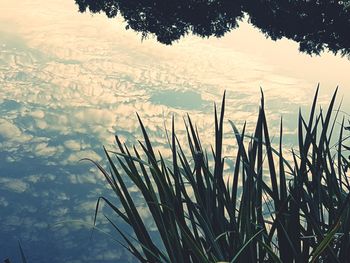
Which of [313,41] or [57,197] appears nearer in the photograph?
[313,41]

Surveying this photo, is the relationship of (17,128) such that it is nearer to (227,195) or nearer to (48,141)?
(48,141)

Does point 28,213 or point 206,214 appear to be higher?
point 206,214

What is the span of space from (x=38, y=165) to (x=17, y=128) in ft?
20.9

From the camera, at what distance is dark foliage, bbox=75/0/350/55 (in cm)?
638

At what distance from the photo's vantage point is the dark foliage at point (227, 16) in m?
6.38

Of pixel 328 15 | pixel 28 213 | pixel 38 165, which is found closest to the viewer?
pixel 328 15

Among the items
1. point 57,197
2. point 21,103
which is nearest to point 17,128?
point 21,103

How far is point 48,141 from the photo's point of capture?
37750 millimetres

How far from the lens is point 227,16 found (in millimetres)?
6559

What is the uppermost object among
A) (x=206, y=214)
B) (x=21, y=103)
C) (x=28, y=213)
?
(x=206, y=214)

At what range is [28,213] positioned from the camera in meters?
28.8

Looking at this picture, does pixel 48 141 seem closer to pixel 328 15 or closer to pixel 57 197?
pixel 57 197

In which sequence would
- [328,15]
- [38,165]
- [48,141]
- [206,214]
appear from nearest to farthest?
[206,214]
[328,15]
[38,165]
[48,141]

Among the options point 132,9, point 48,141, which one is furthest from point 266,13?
point 48,141
